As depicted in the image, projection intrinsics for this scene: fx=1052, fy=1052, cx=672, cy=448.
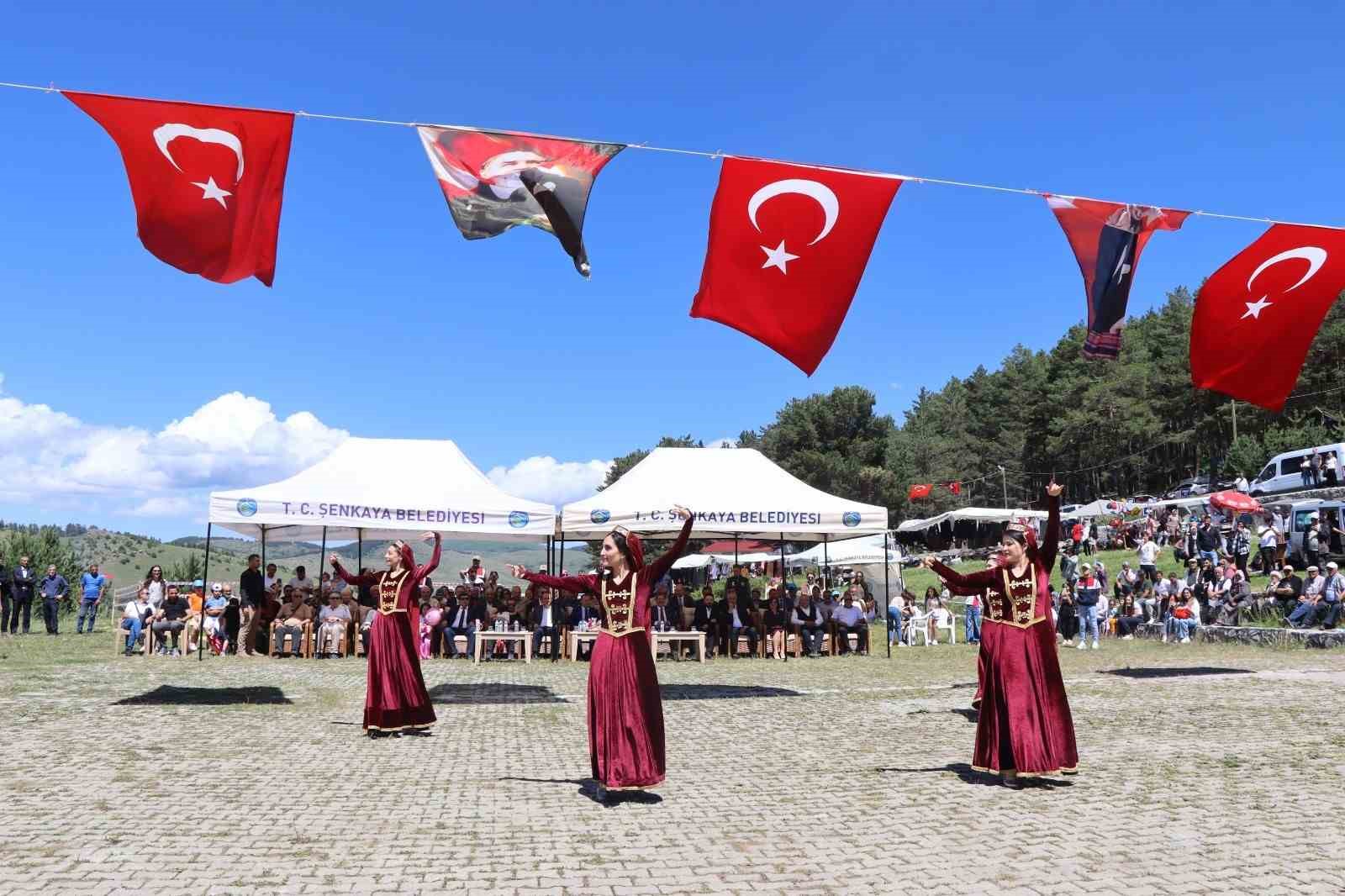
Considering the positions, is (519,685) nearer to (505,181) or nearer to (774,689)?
(774,689)

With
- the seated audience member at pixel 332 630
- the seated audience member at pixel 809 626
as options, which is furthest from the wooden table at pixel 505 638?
the seated audience member at pixel 809 626

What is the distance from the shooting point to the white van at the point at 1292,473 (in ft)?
122

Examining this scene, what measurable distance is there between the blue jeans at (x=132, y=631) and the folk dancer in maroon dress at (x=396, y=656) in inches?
446

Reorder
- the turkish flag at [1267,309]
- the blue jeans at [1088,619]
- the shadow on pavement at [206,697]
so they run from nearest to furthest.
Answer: the shadow on pavement at [206,697] → the turkish flag at [1267,309] → the blue jeans at [1088,619]

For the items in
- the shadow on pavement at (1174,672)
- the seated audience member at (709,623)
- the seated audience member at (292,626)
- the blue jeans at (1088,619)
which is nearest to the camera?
the shadow on pavement at (1174,672)

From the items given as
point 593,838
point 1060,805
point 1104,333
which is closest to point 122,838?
point 593,838

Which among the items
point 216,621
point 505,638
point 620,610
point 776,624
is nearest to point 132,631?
point 216,621

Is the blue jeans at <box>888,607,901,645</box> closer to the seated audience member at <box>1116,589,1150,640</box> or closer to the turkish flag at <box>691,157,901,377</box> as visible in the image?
the seated audience member at <box>1116,589,1150,640</box>

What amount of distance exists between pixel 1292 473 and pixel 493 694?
37.1 m

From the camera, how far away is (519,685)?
15594 mm

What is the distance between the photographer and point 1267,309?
43.1ft

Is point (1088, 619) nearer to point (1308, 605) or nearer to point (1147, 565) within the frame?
point (1308, 605)

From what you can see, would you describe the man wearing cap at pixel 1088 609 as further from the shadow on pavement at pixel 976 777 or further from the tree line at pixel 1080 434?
the tree line at pixel 1080 434

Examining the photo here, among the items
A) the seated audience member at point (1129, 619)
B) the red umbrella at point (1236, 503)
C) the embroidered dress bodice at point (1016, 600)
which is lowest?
the seated audience member at point (1129, 619)
